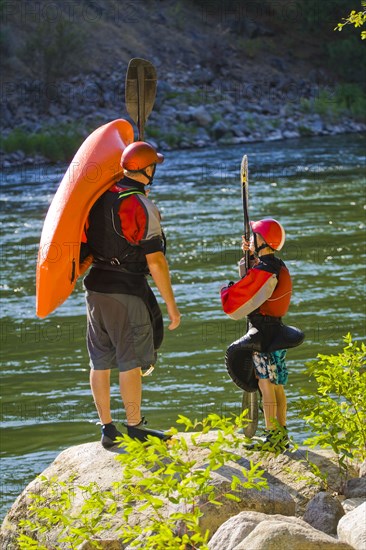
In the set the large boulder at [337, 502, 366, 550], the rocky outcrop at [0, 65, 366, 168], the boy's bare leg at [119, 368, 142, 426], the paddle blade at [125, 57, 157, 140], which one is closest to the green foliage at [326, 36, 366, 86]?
the rocky outcrop at [0, 65, 366, 168]

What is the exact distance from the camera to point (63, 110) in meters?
38.9

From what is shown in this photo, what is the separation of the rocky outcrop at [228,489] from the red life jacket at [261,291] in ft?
2.41

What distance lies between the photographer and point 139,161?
5918 mm

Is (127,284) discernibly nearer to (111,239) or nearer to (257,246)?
(111,239)

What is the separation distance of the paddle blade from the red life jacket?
1290mm

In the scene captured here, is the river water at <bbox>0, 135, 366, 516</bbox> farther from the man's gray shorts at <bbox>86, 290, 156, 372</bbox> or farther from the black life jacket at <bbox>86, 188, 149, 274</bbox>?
the black life jacket at <bbox>86, 188, 149, 274</bbox>

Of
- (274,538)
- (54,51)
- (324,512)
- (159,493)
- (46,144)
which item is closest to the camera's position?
(274,538)

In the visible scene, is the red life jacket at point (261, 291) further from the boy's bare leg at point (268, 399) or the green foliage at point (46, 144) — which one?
the green foliage at point (46, 144)

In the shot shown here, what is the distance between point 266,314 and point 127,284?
2.43 ft

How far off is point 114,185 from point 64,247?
411 mm

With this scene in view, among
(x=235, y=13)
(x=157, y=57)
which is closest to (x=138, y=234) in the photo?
(x=157, y=57)

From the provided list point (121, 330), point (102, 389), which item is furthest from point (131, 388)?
point (121, 330)

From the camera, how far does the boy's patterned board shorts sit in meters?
6.10

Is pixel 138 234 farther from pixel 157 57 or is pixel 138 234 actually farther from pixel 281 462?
pixel 157 57
